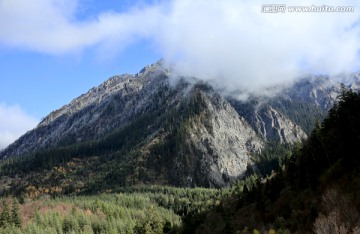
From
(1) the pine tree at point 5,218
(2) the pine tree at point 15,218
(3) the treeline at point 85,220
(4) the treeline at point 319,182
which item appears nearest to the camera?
(4) the treeline at point 319,182

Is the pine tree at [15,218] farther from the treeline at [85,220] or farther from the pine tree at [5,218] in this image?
the pine tree at [5,218]

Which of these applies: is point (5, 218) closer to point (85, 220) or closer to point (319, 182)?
point (85, 220)

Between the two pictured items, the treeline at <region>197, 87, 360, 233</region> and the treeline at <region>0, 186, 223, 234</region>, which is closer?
the treeline at <region>197, 87, 360, 233</region>

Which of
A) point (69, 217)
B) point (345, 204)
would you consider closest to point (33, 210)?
point (69, 217)

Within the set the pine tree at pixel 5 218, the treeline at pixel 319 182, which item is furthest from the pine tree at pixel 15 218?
the treeline at pixel 319 182

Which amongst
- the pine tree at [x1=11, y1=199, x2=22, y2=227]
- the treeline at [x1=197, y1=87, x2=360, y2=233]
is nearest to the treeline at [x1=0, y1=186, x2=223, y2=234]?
the pine tree at [x1=11, y1=199, x2=22, y2=227]

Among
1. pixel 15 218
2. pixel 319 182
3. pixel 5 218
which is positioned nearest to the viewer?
pixel 319 182

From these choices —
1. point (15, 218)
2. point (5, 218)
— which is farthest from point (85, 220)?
point (5, 218)

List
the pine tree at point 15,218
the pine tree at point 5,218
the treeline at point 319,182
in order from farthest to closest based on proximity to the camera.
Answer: the pine tree at point 15,218 < the pine tree at point 5,218 < the treeline at point 319,182

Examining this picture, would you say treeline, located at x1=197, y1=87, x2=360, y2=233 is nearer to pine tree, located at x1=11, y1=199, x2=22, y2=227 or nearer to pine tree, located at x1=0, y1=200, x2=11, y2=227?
pine tree, located at x1=11, y1=199, x2=22, y2=227

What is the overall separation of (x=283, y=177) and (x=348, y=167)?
3914 centimetres

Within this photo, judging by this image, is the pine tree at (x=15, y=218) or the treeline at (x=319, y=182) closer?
the treeline at (x=319, y=182)

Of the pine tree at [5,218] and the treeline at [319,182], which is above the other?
the pine tree at [5,218]

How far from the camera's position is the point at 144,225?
128375 millimetres
